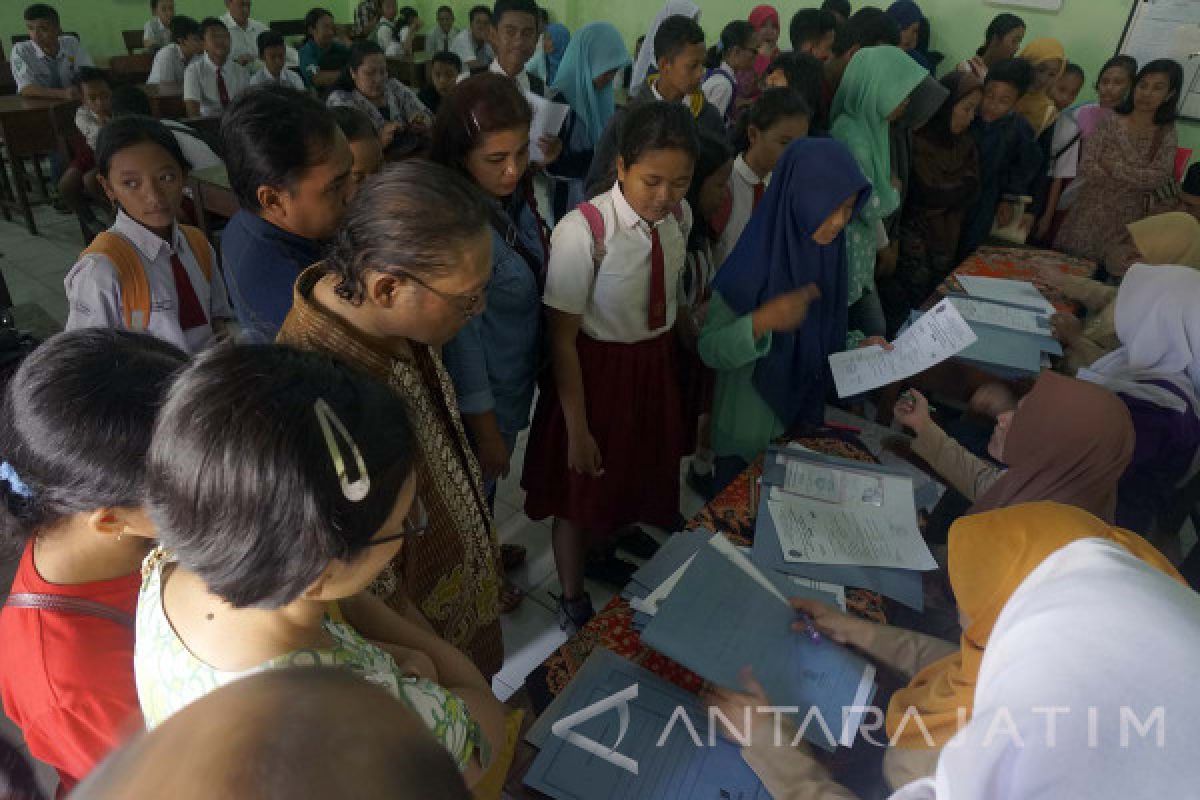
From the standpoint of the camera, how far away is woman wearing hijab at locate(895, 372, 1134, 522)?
4.60 feet

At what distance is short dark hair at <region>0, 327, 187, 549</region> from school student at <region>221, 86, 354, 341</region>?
47 centimetres

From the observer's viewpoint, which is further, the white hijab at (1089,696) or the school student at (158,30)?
the school student at (158,30)

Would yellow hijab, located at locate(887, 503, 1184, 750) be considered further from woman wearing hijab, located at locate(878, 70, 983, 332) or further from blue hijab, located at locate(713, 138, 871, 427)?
woman wearing hijab, located at locate(878, 70, 983, 332)

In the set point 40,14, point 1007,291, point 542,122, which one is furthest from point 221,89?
point 1007,291

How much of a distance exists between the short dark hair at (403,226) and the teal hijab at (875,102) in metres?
2.16

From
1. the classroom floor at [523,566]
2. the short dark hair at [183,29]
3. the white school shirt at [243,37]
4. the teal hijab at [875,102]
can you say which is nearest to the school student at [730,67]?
the teal hijab at [875,102]

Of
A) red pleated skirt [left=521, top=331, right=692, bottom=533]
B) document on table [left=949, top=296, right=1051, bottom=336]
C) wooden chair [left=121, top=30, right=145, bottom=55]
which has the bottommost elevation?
red pleated skirt [left=521, top=331, right=692, bottom=533]

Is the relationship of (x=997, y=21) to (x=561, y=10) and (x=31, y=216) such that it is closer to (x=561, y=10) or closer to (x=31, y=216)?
(x=561, y=10)

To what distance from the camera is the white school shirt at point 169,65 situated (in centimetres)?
577

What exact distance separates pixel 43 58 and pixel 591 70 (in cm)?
494

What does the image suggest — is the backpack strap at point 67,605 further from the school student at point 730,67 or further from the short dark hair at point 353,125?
the school student at point 730,67

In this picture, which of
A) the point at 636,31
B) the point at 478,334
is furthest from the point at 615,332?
the point at 636,31

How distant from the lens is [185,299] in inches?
77.2

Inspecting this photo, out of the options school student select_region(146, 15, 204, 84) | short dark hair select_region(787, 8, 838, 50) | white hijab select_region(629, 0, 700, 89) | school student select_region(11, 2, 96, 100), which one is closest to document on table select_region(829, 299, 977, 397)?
white hijab select_region(629, 0, 700, 89)
